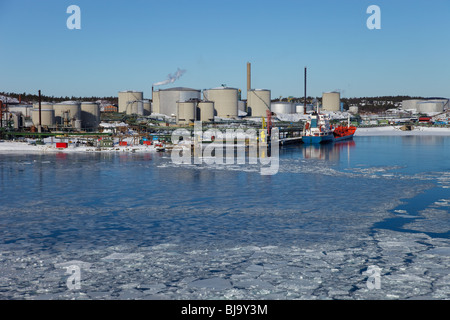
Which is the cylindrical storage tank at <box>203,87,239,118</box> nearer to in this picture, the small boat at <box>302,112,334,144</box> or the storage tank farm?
the storage tank farm

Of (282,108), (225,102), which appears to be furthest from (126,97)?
(282,108)

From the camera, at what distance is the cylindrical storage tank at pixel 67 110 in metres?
85.9

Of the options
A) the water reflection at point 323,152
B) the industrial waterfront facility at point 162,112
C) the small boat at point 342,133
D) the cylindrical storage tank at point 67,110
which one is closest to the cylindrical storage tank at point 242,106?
the industrial waterfront facility at point 162,112

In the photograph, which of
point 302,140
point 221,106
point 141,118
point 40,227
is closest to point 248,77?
point 221,106

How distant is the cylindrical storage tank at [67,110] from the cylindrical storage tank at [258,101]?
5291cm

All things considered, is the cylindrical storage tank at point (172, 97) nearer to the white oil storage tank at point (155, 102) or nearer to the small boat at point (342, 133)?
the white oil storage tank at point (155, 102)

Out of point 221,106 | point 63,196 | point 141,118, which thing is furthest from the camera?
point 221,106

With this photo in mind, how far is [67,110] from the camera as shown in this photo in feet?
284

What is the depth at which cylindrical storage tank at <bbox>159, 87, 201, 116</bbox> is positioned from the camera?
372 feet

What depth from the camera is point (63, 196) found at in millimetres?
23172

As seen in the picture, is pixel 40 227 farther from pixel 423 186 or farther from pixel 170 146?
pixel 170 146

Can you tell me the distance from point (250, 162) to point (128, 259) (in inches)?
1125

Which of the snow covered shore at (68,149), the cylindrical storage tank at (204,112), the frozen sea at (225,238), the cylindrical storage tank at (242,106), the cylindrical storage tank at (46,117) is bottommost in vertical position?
the frozen sea at (225,238)

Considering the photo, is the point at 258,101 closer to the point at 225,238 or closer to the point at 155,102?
the point at 155,102
